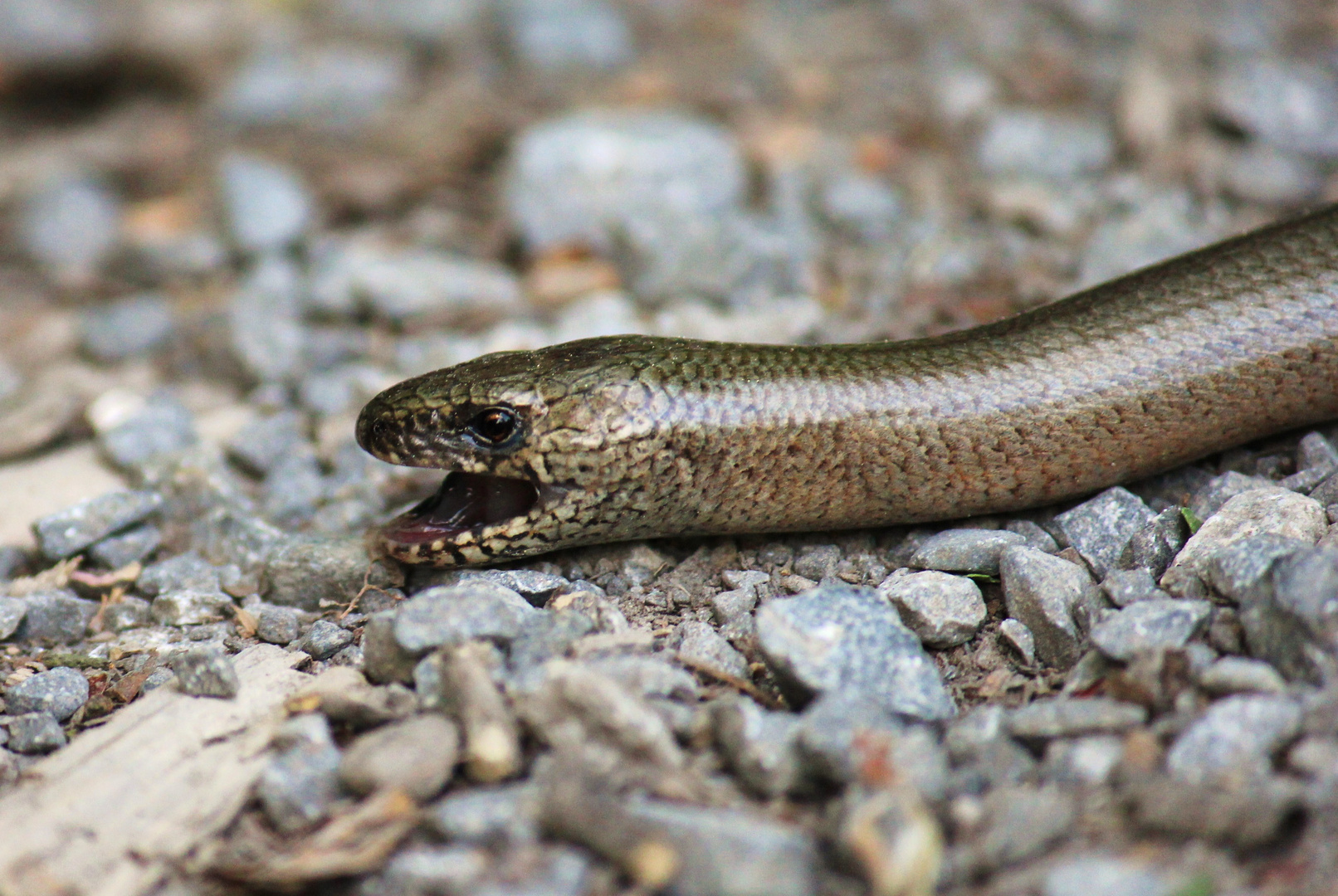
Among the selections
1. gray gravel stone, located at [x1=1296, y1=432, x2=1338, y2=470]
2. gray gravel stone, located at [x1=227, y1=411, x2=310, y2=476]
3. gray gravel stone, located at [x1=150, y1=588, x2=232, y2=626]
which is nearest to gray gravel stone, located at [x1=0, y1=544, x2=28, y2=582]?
gray gravel stone, located at [x1=150, y1=588, x2=232, y2=626]

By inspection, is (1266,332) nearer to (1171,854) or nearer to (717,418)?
(717,418)

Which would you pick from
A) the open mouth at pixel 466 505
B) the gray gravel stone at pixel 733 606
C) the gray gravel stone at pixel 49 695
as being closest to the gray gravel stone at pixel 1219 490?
the gray gravel stone at pixel 733 606

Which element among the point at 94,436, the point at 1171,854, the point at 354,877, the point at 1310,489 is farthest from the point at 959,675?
the point at 94,436

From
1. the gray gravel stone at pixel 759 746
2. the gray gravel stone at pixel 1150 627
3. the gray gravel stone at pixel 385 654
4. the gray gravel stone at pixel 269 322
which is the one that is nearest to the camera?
the gray gravel stone at pixel 759 746

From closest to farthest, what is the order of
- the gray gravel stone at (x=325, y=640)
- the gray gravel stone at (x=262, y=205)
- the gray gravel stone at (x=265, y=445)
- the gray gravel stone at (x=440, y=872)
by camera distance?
Answer: the gray gravel stone at (x=440, y=872) → the gray gravel stone at (x=325, y=640) → the gray gravel stone at (x=265, y=445) → the gray gravel stone at (x=262, y=205)

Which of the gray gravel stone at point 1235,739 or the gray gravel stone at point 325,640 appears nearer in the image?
the gray gravel stone at point 1235,739

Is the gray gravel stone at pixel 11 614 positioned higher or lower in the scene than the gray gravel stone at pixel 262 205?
lower

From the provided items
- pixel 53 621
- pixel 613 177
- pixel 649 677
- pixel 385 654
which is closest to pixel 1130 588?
pixel 649 677

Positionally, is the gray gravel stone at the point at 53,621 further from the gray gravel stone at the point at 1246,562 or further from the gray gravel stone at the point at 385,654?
the gray gravel stone at the point at 1246,562

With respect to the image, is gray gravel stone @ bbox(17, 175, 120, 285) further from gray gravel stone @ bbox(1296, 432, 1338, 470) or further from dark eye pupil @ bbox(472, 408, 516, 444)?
gray gravel stone @ bbox(1296, 432, 1338, 470)
